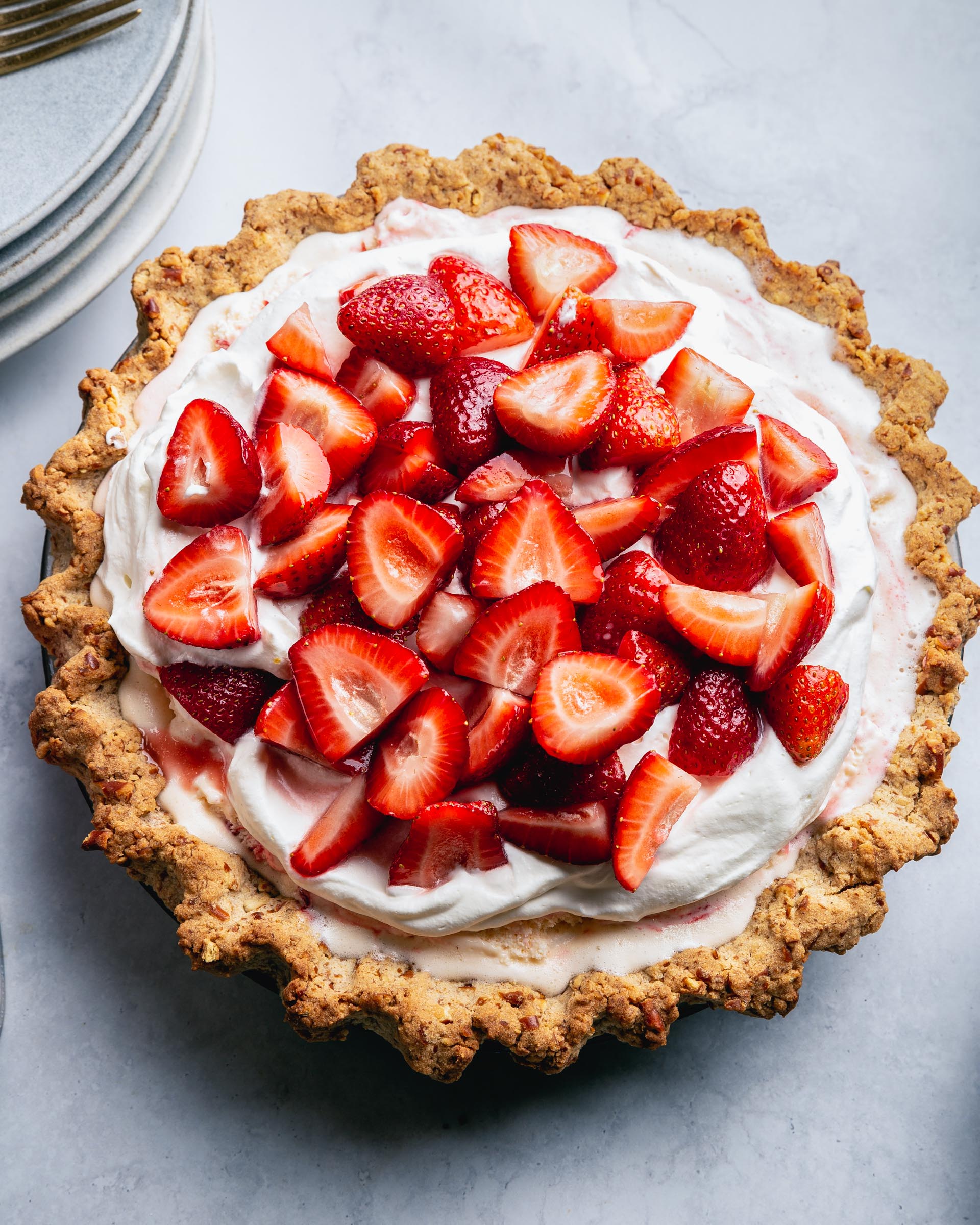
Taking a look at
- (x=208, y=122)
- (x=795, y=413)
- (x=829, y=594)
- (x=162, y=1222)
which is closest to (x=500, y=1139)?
(x=162, y=1222)

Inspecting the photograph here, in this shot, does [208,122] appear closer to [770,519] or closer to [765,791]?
[770,519]

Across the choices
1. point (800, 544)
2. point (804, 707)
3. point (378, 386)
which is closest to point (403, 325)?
point (378, 386)

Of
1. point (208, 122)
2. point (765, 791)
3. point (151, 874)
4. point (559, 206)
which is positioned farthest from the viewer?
point (208, 122)

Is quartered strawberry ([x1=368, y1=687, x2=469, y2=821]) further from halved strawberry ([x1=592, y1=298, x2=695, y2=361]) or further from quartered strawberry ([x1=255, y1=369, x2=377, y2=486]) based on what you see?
halved strawberry ([x1=592, y1=298, x2=695, y2=361])

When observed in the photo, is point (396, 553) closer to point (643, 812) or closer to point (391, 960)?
point (643, 812)

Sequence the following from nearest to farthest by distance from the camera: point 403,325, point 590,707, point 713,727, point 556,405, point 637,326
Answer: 1. point 590,707
2. point 713,727
3. point 556,405
4. point 403,325
5. point 637,326

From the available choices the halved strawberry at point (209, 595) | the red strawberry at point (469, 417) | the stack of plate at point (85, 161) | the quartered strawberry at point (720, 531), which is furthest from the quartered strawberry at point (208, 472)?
the quartered strawberry at point (720, 531)
